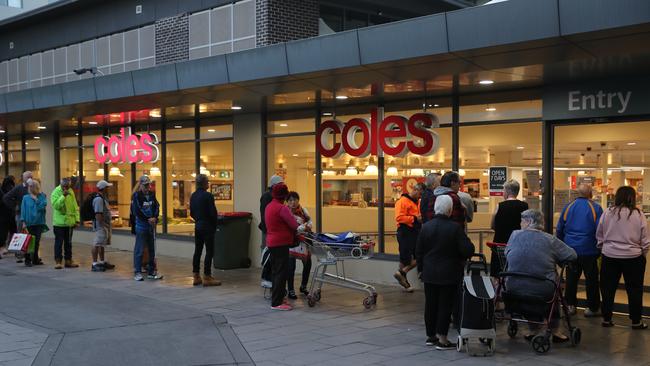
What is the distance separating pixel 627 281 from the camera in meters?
8.73

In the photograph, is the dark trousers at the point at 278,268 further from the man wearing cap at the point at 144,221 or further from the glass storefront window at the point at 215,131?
the glass storefront window at the point at 215,131

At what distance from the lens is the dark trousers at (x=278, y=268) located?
9867 mm

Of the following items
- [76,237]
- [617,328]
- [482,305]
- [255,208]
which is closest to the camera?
[482,305]

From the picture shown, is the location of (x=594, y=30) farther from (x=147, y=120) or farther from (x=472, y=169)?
(x=147, y=120)

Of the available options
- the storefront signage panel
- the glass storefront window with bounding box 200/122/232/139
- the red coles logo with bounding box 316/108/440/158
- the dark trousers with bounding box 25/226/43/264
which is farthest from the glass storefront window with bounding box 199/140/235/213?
the storefront signage panel

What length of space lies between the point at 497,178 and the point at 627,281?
3.10 m

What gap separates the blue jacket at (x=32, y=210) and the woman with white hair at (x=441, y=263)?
32.2 feet

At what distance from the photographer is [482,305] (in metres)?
7.33

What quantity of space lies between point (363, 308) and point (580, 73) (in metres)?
4.45

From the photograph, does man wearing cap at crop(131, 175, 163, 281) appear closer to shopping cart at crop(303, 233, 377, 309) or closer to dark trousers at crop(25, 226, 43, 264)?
dark trousers at crop(25, 226, 43, 264)

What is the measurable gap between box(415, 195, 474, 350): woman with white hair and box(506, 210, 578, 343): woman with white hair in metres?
0.57

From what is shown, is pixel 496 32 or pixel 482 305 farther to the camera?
pixel 496 32

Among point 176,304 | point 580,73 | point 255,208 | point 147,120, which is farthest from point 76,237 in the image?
point 580,73

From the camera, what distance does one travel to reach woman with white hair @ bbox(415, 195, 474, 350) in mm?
7508
